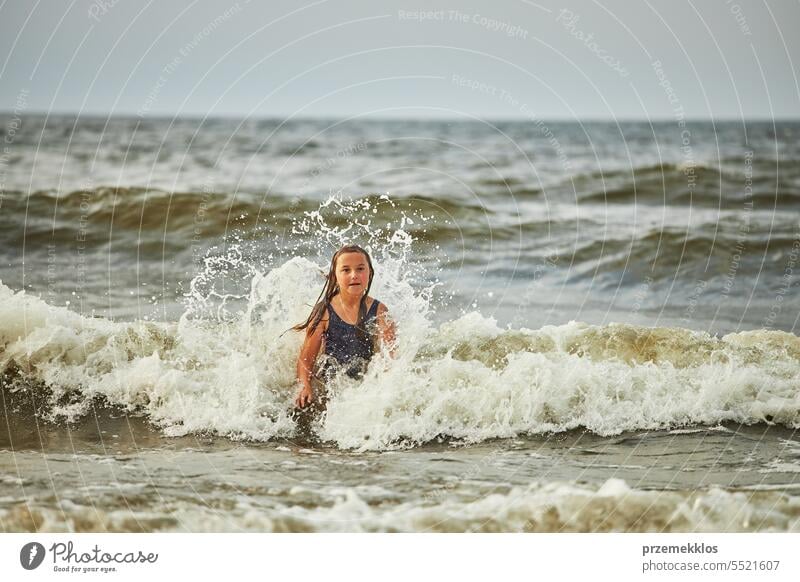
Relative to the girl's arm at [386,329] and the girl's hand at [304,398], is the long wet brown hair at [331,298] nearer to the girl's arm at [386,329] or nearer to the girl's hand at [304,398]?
the girl's arm at [386,329]

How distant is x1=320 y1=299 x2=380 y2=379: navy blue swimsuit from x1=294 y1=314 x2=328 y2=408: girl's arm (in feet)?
0.14

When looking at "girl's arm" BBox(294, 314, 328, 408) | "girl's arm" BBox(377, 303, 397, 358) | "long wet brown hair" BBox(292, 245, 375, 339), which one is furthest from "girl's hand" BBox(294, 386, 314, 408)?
"girl's arm" BBox(377, 303, 397, 358)

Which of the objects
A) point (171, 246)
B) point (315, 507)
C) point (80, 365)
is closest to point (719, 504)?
point (315, 507)

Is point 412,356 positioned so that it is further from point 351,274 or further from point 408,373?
point 351,274

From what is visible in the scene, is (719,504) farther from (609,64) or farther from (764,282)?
(609,64)

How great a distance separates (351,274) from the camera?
135 inches

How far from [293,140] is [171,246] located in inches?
158

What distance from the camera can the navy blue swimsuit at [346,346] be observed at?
346 centimetres

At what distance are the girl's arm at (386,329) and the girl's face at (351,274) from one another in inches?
4.8

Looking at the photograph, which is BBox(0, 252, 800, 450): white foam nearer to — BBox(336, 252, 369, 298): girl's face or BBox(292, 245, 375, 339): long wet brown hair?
BBox(292, 245, 375, 339): long wet brown hair

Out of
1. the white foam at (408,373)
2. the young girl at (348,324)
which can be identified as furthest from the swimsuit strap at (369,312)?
the white foam at (408,373)

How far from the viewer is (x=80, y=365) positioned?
377 cm

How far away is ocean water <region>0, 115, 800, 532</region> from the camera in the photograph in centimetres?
294
